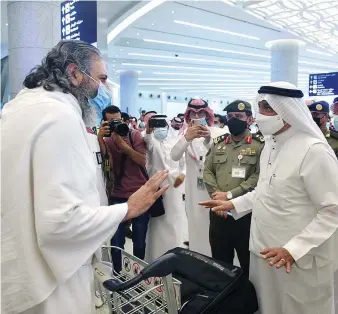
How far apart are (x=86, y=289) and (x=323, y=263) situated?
1168 mm

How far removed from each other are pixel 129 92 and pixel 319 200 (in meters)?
18.5

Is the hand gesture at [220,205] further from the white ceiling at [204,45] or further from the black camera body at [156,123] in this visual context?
the white ceiling at [204,45]

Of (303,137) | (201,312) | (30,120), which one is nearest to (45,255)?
(30,120)

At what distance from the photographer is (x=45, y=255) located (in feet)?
3.58

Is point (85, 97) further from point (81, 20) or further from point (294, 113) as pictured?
point (81, 20)

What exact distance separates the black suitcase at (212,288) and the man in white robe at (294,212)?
0.53 ft

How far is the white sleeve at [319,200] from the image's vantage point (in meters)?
1.61

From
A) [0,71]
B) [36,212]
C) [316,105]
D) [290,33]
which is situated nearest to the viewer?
[36,212]

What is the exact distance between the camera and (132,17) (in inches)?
383

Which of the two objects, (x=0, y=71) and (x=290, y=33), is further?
(x=290, y=33)

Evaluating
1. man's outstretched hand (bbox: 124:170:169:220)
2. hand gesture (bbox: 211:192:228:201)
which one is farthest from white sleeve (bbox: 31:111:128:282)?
hand gesture (bbox: 211:192:228:201)

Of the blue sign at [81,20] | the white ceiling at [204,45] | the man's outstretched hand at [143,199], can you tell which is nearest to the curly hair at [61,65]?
the man's outstretched hand at [143,199]

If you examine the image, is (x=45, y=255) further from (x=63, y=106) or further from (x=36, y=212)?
(x=63, y=106)

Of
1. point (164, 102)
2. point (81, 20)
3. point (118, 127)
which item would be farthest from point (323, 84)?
point (164, 102)
